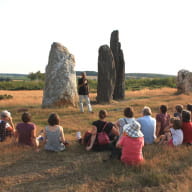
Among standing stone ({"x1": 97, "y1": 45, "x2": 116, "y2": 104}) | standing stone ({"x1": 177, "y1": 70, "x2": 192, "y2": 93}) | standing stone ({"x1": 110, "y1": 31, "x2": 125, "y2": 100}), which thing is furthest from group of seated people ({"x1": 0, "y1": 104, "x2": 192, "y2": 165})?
standing stone ({"x1": 177, "y1": 70, "x2": 192, "y2": 93})

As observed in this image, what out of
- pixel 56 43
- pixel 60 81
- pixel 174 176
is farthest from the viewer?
pixel 56 43

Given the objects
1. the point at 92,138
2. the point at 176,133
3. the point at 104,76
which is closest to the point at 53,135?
the point at 92,138

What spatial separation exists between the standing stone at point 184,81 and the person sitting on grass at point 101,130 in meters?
19.6

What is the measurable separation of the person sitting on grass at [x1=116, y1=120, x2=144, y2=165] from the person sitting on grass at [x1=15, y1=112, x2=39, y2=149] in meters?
2.40

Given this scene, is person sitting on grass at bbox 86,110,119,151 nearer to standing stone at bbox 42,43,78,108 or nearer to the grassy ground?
the grassy ground

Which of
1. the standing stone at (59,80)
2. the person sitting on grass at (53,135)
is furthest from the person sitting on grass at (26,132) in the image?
the standing stone at (59,80)

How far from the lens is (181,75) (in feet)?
83.3

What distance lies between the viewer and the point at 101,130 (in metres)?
6.49

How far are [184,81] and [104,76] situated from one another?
10.2 m

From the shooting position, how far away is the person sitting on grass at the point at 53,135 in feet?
21.4

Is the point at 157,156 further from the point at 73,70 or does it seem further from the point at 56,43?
the point at 56,43

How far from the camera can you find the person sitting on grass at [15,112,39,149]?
6738mm

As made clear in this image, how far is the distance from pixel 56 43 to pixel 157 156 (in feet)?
36.3

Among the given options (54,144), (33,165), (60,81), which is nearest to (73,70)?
(60,81)
